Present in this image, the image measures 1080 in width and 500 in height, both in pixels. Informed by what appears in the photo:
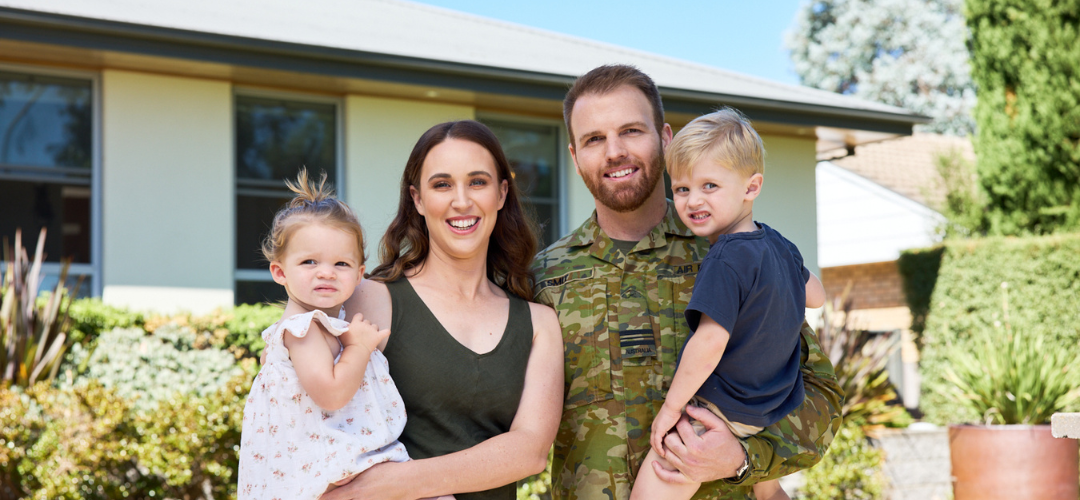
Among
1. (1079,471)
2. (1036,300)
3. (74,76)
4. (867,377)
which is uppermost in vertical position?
(74,76)

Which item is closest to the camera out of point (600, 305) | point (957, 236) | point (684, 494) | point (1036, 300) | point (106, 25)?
point (684, 494)

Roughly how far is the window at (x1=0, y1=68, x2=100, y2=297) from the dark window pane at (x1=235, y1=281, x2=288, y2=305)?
116 centimetres

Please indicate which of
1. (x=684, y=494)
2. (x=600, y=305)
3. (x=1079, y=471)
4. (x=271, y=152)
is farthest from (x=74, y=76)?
(x=1079, y=471)

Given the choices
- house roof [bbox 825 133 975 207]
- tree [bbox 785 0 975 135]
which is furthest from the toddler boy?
tree [bbox 785 0 975 135]

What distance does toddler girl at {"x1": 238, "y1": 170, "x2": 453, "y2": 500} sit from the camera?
219cm

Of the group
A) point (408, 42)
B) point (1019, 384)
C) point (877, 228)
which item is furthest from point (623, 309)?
point (877, 228)

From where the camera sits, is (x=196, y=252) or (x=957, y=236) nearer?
(x=196, y=252)

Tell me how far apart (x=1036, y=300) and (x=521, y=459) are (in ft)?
31.1

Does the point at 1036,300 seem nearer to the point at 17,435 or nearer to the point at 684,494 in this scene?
the point at 684,494

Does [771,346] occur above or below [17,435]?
above

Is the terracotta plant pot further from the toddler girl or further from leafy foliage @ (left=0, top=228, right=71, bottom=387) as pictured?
leafy foliage @ (left=0, top=228, right=71, bottom=387)

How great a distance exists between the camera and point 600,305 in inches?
112

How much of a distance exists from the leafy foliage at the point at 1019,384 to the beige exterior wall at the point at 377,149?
5360 millimetres

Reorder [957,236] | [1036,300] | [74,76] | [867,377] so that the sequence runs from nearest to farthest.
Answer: [74,76], [867,377], [1036,300], [957,236]
